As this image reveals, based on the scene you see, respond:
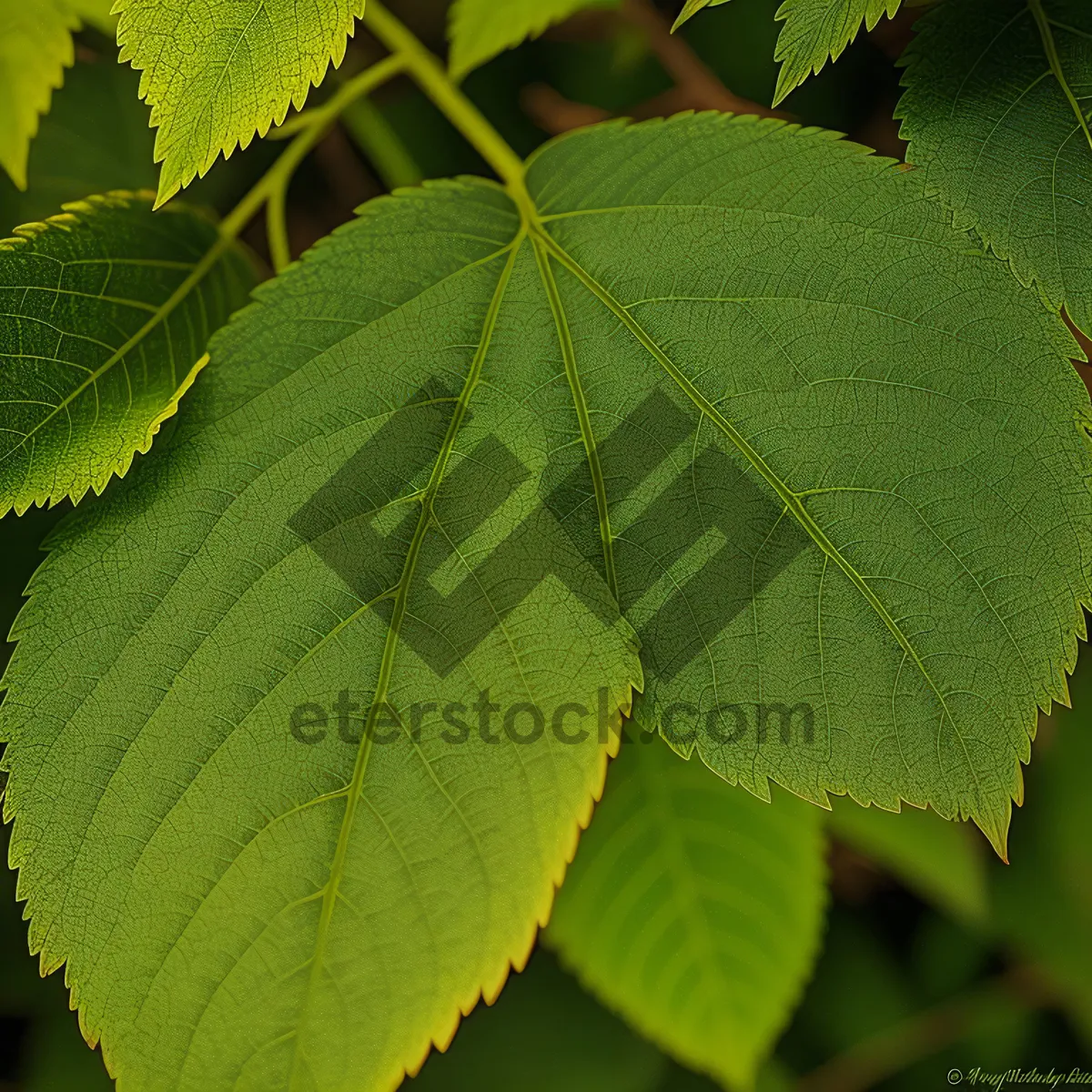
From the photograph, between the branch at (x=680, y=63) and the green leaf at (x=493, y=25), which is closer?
the green leaf at (x=493, y=25)

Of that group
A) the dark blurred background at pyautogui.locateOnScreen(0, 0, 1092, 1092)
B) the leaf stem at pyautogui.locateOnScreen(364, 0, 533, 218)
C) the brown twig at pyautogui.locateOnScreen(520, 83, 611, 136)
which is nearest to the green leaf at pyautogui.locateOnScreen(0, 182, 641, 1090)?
the leaf stem at pyautogui.locateOnScreen(364, 0, 533, 218)

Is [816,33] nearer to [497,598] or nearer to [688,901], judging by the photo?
[497,598]

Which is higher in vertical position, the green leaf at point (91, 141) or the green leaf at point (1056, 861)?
the green leaf at point (91, 141)

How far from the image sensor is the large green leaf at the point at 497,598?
0.45 m

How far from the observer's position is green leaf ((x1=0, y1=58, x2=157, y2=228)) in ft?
2.44

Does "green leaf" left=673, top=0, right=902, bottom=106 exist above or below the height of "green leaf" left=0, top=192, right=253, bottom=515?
below

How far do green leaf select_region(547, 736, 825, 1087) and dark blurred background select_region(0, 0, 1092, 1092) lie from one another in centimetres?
10

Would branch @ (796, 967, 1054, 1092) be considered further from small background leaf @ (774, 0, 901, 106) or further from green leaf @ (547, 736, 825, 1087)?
small background leaf @ (774, 0, 901, 106)

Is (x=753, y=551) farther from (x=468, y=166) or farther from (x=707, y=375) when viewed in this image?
(x=468, y=166)

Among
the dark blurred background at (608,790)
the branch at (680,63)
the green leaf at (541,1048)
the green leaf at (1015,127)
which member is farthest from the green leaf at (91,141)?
the green leaf at (541,1048)

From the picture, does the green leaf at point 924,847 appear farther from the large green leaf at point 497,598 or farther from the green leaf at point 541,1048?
the large green leaf at point 497,598

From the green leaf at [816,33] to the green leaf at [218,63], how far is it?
177 mm

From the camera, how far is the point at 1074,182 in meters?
0.47

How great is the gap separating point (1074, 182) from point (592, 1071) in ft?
2.81
